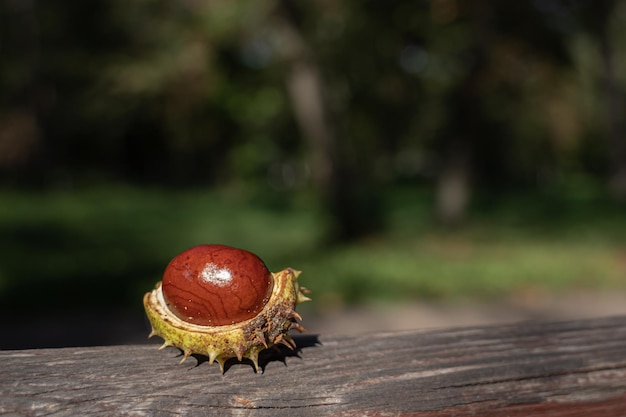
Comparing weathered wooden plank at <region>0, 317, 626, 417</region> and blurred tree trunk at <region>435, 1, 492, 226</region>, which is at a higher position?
blurred tree trunk at <region>435, 1, 492, 226</region>

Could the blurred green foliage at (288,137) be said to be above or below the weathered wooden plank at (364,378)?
above

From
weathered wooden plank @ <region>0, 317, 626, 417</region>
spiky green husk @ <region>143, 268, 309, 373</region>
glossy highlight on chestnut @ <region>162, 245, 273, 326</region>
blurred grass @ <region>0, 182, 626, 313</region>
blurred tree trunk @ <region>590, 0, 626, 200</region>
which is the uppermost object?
blurred tree trunk @ <region>590, 0, 626, 200</region>

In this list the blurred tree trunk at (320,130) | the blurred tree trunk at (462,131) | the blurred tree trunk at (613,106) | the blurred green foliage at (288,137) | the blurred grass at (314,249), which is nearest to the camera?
the blurred grass at (314,249)

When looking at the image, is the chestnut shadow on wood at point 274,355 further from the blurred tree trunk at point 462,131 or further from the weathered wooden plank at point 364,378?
the blurred tree trunk at point 462,131

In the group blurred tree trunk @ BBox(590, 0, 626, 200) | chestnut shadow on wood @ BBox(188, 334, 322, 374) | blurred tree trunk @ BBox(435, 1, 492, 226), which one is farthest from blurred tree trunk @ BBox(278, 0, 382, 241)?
blurred tree trunk @ BBox(590, 0, 626, 200)

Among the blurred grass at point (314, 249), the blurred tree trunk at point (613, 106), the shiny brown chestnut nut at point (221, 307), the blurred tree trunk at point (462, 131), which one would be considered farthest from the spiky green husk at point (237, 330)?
the blurred tree trunk at point (613, 106)

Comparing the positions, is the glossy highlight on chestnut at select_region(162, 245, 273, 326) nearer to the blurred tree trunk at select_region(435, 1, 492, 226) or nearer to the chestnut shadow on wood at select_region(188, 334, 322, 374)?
the chestnut shadow on wood at select_region(188, 334, 322, 374)

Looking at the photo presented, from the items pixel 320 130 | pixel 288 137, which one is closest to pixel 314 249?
pixel 320 130
